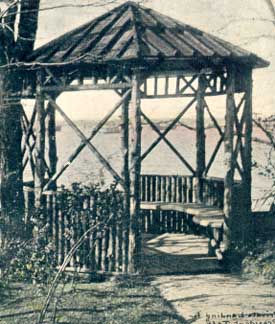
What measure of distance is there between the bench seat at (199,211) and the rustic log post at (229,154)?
215 mm

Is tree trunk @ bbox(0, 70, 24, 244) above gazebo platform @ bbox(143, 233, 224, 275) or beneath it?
above

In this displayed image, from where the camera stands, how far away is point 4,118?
1196cm

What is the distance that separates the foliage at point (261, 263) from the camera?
10742 millimetres

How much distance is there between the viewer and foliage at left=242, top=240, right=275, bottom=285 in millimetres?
Answer: 10742

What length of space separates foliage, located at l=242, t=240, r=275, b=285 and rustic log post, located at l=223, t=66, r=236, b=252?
1.63 feet

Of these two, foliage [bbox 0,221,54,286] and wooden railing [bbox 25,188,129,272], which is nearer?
foliage [bbox 0,221,54,286]

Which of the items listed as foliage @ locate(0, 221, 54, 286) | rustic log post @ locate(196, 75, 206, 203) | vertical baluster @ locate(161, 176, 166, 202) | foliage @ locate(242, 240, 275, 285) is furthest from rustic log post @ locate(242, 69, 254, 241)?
foliage @ locate(0, 221, 54, 286)

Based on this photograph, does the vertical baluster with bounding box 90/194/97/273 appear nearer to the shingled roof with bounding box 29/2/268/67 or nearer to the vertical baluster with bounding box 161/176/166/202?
the shingled roof with bounding box 29/2/268/67

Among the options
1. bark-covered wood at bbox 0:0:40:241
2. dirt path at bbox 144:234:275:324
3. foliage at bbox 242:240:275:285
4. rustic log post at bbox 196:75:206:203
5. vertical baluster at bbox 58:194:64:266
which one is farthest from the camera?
rustic log post at bbox 196:75:206:203

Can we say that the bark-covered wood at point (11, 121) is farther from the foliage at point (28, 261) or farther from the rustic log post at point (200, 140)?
the rustic log post at point (200, 140)

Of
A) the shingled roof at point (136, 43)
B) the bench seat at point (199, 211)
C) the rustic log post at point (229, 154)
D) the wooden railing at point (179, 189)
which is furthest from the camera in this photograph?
the wooden railing at point (179, 189)

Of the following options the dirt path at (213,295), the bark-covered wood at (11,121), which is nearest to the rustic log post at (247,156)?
the dirt path at (213,295)

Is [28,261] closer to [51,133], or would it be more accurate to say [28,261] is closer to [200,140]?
[51,133]

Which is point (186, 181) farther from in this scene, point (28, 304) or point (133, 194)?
point (28, 304)
